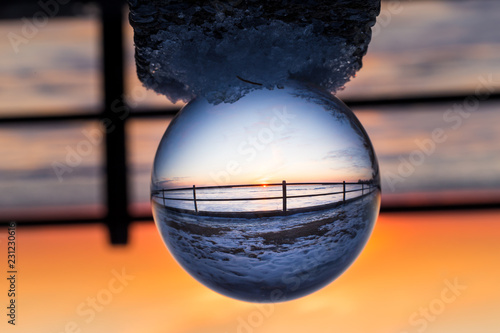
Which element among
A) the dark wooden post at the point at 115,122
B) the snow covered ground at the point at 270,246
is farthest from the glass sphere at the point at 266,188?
the dark wooden post at the point at 115,122

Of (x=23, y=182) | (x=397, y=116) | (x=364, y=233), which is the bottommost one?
(x=364, y=233)

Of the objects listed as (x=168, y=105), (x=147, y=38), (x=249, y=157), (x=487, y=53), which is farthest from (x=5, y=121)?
(x=487, y=53)

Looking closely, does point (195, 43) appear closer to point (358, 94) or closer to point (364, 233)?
point (364, 233)

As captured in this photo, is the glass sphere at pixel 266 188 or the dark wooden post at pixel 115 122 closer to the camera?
the glass sphere at pixel 266 188

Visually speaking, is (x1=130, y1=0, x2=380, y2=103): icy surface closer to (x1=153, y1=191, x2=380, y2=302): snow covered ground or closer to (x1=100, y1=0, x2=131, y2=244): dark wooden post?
(x1=153, y1=191, x2=380, y2=302): snow covered ground

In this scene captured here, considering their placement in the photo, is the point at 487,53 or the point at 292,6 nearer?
the point at 292,6

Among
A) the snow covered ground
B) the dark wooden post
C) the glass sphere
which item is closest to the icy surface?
the glass sphere

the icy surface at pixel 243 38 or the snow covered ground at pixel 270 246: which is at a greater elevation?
the icy surface at pixel 243 38

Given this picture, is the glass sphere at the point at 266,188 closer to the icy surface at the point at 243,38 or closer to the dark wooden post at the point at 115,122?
the icy surface at the point at 243,38
